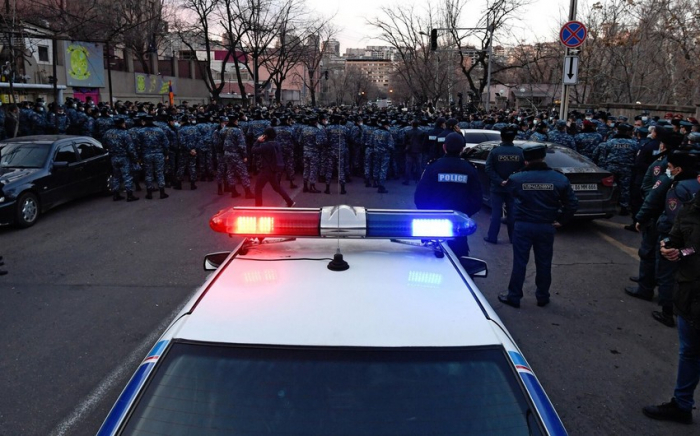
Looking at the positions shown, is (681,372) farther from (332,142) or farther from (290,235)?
(332,142)

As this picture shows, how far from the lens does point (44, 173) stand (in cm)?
1028

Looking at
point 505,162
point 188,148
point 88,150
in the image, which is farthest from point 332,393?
point 188,148

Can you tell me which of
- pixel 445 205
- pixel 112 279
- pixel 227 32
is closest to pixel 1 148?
pixel 112 279

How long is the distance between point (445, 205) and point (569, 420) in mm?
2656

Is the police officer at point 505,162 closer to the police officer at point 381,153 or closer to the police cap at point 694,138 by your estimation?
the police cap at point 694,138

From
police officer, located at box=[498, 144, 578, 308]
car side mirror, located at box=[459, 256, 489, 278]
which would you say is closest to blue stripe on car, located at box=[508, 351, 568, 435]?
car side mirror, located at box=[459, 256, 489, 278]

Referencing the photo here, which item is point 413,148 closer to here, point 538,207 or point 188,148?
point 188,148

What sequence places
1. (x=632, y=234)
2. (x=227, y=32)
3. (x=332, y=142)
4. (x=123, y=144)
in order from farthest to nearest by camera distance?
1. (x=227, y=32)
2. (x=332, y=142)
3. (x=123, y=144)
4. (x=632, y=234)

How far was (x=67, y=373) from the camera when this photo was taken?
4680 millimetres

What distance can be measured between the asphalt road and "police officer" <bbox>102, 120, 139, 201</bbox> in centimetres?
182

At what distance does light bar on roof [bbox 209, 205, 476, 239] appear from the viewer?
2.80m

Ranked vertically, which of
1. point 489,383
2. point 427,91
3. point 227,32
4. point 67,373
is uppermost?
point 227,32

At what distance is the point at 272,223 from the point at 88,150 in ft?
35.1

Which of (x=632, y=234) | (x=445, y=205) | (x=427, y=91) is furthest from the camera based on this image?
(x=427, y=91)
